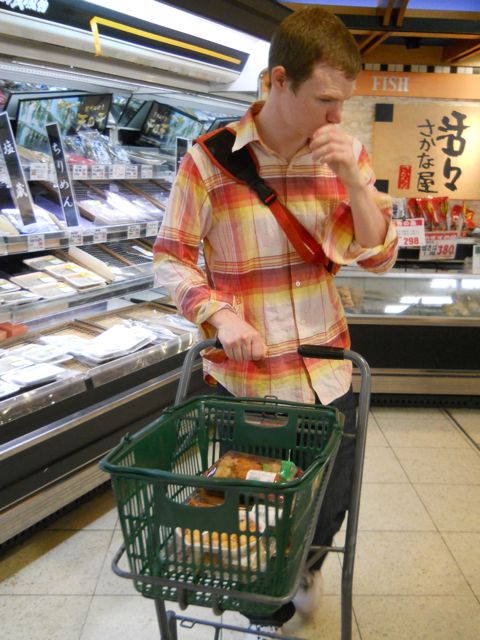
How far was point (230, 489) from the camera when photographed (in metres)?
1.00

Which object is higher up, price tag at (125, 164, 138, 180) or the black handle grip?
price tag at (125, 164, 138, 180)

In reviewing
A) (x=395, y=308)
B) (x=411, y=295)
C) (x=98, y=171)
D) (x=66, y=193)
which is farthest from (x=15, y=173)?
(x=411, y=295)

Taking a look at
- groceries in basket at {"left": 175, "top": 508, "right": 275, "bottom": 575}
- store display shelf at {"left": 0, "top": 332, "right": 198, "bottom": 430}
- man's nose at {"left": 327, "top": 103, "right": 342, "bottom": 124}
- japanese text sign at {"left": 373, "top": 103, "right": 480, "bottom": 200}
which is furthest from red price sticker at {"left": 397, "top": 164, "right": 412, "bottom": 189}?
groceries in basket at {"left": 175, "top": 508, "right": 275, "bottom": 575}

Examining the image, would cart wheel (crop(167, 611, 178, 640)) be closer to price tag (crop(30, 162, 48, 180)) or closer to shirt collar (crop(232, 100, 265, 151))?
shirt collar (crop(232, 100, 265, 151))

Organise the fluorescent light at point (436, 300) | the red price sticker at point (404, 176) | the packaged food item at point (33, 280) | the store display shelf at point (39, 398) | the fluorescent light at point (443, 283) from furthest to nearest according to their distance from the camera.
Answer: the red price sticker at point (404, 176), the fluorescent light at point (443, 283), the fluorescent light at point (436, 300), the packaged food item at point (33, 280), the store display shelf at point (39, 398)

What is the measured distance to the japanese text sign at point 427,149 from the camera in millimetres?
5340

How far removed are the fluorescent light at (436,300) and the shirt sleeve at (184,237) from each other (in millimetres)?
3109

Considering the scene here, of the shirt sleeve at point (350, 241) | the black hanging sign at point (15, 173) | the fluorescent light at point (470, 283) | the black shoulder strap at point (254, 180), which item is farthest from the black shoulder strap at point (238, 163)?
the fluorescent light at point (470, 283)

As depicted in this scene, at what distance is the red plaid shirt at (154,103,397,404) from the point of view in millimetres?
1541

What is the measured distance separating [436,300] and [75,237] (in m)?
2.74

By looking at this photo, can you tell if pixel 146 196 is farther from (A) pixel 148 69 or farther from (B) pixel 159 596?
(B) pixel 159 596

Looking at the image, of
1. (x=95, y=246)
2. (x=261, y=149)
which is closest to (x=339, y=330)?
(x=261, y=149)

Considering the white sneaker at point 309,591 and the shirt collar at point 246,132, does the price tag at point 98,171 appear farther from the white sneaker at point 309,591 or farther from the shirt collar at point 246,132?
the white sneaker at point 309,591

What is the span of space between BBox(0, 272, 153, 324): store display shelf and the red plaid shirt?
1.34 meters
